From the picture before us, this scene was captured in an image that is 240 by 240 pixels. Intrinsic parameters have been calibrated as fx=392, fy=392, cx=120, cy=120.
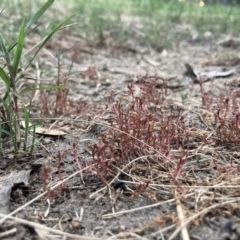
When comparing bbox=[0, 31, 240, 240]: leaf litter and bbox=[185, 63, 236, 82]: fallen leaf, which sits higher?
bbox=[185, 63, 236, 82]: fallen leaf

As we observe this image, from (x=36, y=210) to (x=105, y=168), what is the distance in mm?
331

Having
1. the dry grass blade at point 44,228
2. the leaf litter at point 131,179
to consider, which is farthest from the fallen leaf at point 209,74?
the dry grass blade at point 44,228

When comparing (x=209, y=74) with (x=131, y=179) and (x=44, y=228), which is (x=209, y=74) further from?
(x=44, y=228)

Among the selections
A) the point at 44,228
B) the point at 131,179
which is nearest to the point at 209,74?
the point at 131,179

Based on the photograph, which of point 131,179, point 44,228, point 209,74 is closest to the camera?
point 44,228

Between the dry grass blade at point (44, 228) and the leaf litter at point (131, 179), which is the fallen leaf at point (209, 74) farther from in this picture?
the dry grass blade at point (44, 228)

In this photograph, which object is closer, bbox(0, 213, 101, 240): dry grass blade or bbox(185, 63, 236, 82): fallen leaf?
bbox(0, 213, 101, 240): dry grass blade

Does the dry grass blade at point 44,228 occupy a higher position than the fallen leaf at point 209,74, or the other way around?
the fallen leaf at point 209,74

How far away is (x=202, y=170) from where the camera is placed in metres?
1.81

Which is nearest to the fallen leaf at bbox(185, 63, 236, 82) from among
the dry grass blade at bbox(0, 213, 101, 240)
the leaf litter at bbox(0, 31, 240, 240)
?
the leaf litter at bbox(0, 31, 240, 240)

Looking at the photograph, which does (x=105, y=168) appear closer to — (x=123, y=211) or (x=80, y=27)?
(x=123, y=211)

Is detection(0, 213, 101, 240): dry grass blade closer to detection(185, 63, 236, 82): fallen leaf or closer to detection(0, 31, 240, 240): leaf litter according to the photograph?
detection(0, 31, 240, 240): leaf litter

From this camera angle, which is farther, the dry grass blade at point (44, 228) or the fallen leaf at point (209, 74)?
the fallen leaf at point (209, 74)

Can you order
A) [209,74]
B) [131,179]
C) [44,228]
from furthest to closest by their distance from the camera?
[209,74], [131,179], [44,228]
